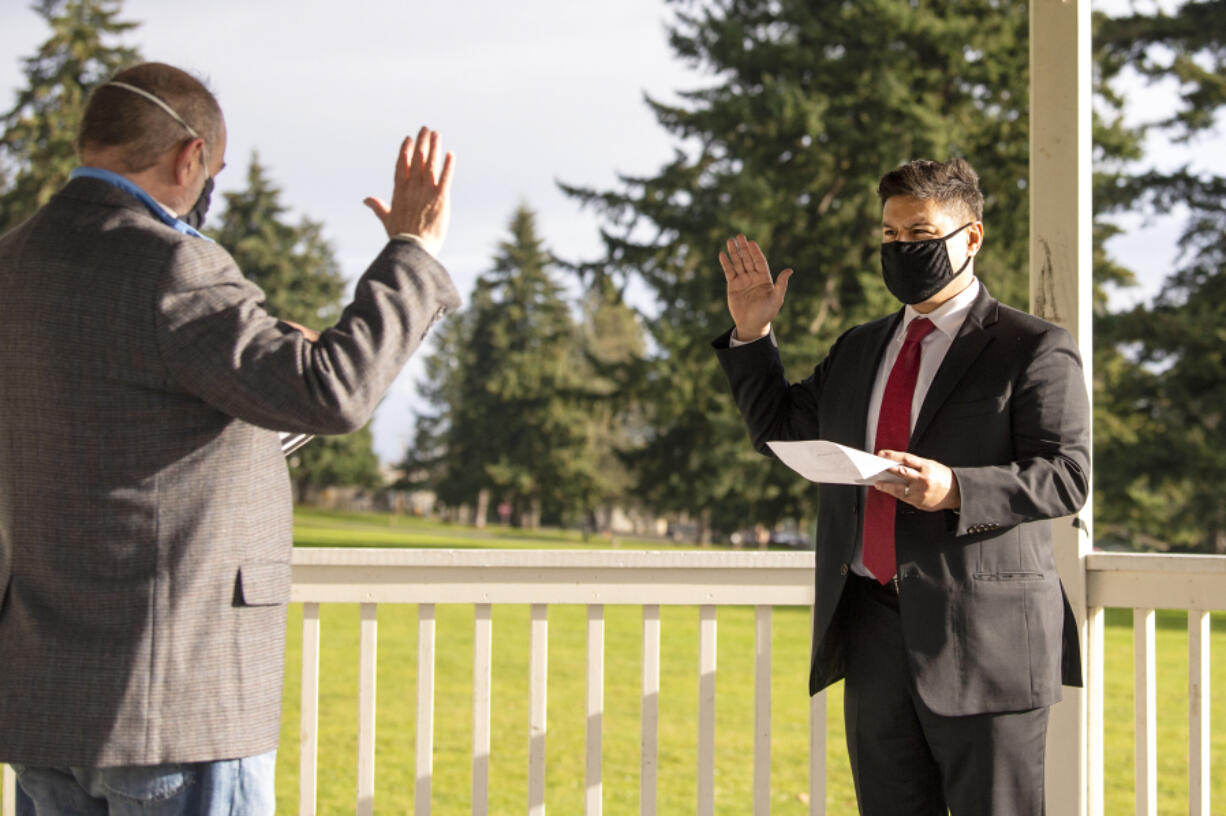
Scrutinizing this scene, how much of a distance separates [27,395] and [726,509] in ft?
67.9

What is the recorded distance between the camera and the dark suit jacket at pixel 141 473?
4.40 feet

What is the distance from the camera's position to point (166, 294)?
1356mm

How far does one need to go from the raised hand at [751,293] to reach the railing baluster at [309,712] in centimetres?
114

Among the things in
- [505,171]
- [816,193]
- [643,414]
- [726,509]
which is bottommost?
[726,509]

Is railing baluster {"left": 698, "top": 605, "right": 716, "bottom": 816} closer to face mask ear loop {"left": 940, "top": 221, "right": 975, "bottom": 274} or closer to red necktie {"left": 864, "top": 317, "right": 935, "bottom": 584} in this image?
red necktie {"left": 864, "top": 317, "right": 935, "bottom": 584}

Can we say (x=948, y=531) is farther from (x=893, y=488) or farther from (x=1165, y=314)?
(x=1165, y=314)

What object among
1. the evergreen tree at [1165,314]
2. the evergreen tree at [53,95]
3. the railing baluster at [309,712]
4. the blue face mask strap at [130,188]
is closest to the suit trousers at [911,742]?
the railing baluster at [309,712]

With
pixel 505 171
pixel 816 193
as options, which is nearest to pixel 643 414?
pixel 816 193

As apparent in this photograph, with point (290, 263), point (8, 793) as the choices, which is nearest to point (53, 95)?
point (290, 263)

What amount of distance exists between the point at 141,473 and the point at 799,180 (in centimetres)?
1722

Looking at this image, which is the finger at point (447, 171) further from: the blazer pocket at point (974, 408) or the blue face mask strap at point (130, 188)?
the blazer pocket at point (974, 408)

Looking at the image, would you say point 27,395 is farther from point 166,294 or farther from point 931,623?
point 931,623

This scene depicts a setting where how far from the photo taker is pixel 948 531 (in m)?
1.97

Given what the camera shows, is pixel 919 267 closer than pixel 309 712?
Yes
